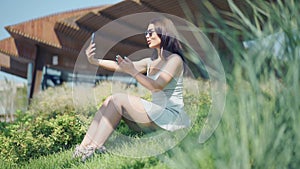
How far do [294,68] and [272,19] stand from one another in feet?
0.78

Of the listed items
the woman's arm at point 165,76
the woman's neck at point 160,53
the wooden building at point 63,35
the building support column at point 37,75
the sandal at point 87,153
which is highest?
the woman's arm at point 165,76

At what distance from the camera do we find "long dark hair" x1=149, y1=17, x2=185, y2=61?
10.5ft

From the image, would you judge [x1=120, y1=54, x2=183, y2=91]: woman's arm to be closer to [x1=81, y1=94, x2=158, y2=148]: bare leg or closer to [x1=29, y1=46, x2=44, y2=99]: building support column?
[x1=81, y1=94, x2=158, y2=148]: bare leg

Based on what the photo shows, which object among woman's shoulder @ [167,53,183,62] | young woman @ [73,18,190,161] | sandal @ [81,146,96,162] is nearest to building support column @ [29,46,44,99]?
young woman @ [73,18,190,161]

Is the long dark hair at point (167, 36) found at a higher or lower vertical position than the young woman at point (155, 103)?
higher

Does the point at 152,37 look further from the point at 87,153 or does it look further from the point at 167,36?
the point at 87,153

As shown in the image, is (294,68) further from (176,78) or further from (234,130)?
(176,78)

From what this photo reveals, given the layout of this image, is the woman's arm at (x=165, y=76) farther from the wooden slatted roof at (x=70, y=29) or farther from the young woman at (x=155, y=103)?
the wooden slatted roof at (x=70, y=29)

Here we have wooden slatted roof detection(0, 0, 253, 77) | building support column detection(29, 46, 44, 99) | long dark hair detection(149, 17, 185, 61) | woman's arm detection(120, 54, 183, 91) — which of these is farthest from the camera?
building support column detection(29, 46, 44, 99)

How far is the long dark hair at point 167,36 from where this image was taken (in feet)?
10.5

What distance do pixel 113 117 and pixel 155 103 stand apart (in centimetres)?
36

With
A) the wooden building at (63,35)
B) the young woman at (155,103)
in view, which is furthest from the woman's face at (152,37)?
the wooden building at (63,35)

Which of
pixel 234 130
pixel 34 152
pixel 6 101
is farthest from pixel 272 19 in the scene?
pixel 6 101

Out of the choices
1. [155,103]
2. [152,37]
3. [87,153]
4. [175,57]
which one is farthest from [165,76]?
[87,153]
